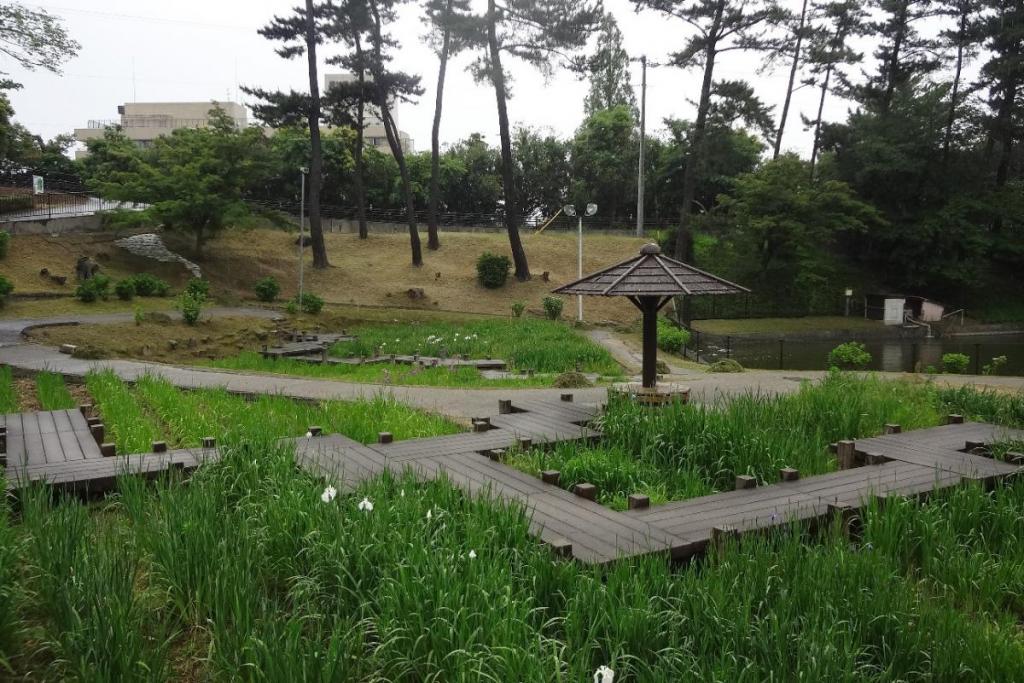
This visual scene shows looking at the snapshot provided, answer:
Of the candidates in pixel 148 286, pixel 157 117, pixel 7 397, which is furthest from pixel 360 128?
pixel 157 117

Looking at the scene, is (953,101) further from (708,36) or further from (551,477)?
(551,477)

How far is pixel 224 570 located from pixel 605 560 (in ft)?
5.38

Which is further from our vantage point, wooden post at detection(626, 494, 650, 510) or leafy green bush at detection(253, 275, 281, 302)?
leafy green bush at detection(253, 275, 281, 302)

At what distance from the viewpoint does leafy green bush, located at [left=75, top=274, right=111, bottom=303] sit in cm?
1791

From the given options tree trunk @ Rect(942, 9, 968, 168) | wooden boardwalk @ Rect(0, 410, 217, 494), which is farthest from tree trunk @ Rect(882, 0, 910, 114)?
wooden boardwalk @ Rect(0, 410, 217, 494)

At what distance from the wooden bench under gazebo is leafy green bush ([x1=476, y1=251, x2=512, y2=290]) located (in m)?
18.0

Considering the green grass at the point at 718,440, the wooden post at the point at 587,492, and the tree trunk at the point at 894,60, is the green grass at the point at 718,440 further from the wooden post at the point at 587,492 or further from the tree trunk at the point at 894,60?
the tree trunk at the point at 894,60

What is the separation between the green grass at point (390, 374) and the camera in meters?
10.9

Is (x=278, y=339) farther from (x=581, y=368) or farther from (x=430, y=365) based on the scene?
(x=581, y=368)

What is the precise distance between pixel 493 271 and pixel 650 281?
1873 centimetres

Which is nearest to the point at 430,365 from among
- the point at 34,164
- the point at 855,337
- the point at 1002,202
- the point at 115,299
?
the point at 115,299

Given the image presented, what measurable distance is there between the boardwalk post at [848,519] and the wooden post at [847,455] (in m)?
1.50

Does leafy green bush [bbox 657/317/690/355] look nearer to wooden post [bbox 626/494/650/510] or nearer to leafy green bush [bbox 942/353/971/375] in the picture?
leafy green bush [bbox 942/353/971/375]

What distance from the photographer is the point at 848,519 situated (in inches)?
166
